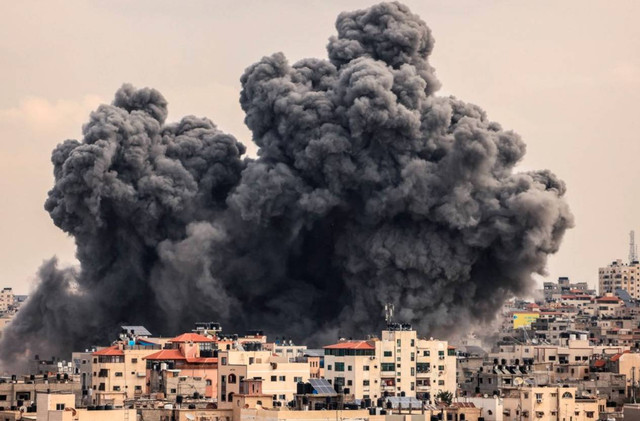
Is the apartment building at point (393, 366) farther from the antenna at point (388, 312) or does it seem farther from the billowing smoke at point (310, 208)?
the billowing smoke at point (310, 208)

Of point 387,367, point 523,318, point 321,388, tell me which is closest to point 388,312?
point 387,367

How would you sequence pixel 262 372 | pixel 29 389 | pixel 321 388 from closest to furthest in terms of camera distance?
pixel 321 388 < pixel 262 372 < pixel 29 389

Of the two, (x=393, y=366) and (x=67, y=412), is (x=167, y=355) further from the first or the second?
(x=67, y=412)

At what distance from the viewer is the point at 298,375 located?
7331cm

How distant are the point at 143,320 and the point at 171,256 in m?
4.25

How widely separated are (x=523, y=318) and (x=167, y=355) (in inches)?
2718

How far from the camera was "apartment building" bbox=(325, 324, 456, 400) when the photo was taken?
7969cm

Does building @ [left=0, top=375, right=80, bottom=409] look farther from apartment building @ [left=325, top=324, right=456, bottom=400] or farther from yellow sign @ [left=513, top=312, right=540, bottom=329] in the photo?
yellow sign @ [left=513, top=312, right=540, bottom=329]

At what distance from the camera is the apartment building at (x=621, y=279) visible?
181375 millimetres

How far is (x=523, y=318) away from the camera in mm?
147250

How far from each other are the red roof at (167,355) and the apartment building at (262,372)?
4.46 m

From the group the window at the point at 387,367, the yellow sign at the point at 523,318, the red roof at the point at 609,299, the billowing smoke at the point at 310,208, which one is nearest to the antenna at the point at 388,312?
the billowing smoke at the point at 310,208

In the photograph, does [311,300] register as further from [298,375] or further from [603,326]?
[298,375]

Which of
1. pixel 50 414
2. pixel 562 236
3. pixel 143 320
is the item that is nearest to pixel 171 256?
pixel 143 320
